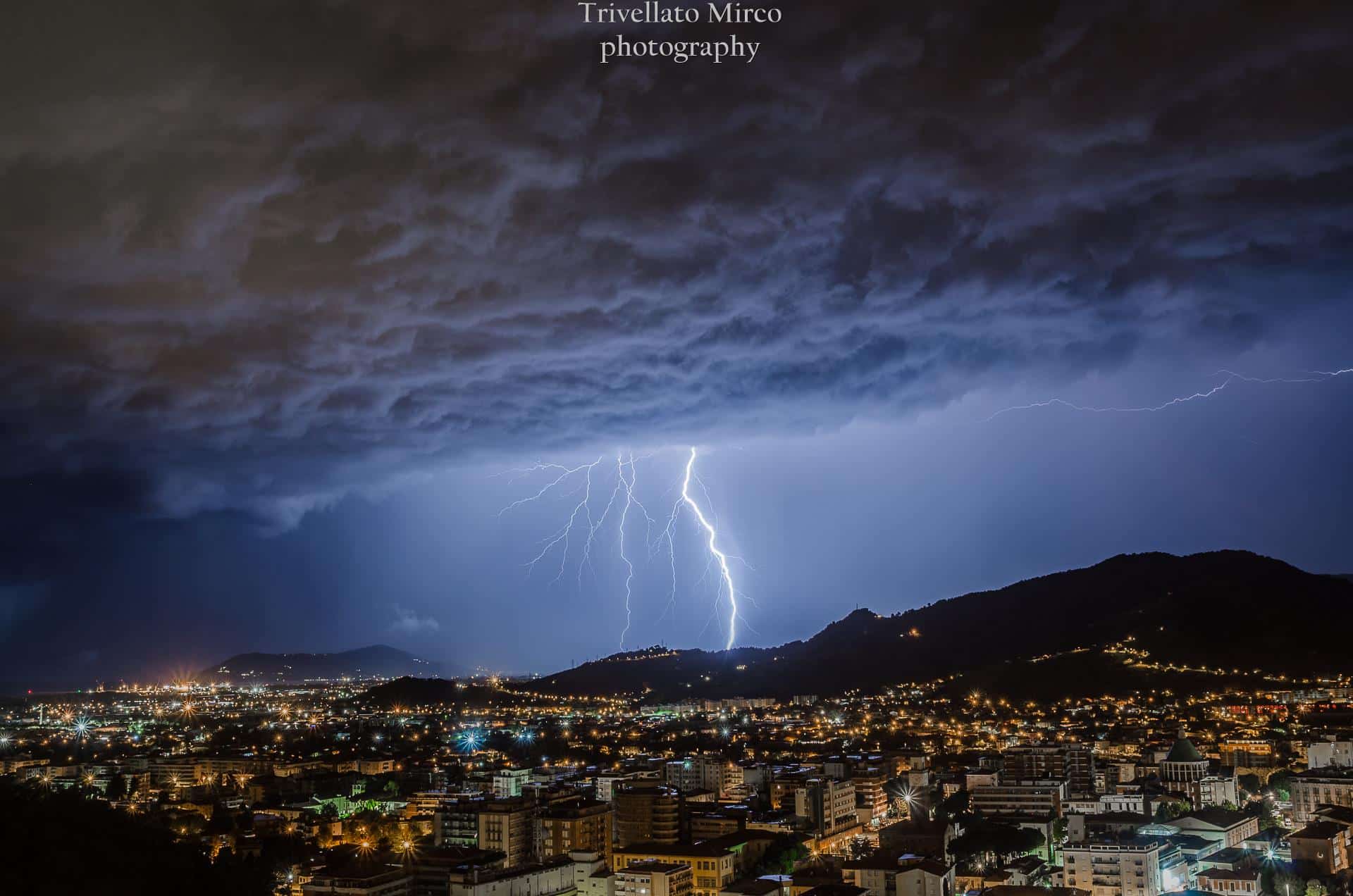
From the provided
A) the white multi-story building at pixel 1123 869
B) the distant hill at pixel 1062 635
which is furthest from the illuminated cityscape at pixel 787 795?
the distant hill at pixel 1062 635

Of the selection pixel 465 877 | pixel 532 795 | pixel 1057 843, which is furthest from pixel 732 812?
pixel 465 877

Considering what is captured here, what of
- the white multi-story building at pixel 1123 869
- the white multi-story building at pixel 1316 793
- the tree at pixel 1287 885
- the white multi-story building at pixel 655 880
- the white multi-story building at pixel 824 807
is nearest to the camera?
the tree at pixel 1287 885

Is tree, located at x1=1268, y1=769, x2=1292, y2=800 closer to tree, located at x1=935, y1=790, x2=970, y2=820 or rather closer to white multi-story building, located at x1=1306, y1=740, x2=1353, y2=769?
white multi-story building, located at x1=1306, y1=740, x2=1353, y2=769

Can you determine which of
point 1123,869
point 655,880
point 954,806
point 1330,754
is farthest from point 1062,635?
point 655,880

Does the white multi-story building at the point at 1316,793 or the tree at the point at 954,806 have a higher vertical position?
the white multi-story building at the point at 1316,793

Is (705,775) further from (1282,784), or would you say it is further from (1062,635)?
(1062,635)

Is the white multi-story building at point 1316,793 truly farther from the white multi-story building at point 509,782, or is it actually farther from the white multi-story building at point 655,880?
the white multi-story building at point 509,782

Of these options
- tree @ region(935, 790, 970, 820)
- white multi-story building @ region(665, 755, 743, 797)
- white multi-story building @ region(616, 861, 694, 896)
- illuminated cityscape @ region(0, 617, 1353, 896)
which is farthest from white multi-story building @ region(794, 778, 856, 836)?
white multi-story building @ region(616, 861, 694, 896)

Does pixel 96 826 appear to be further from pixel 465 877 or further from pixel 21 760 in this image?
pixel 21 760
